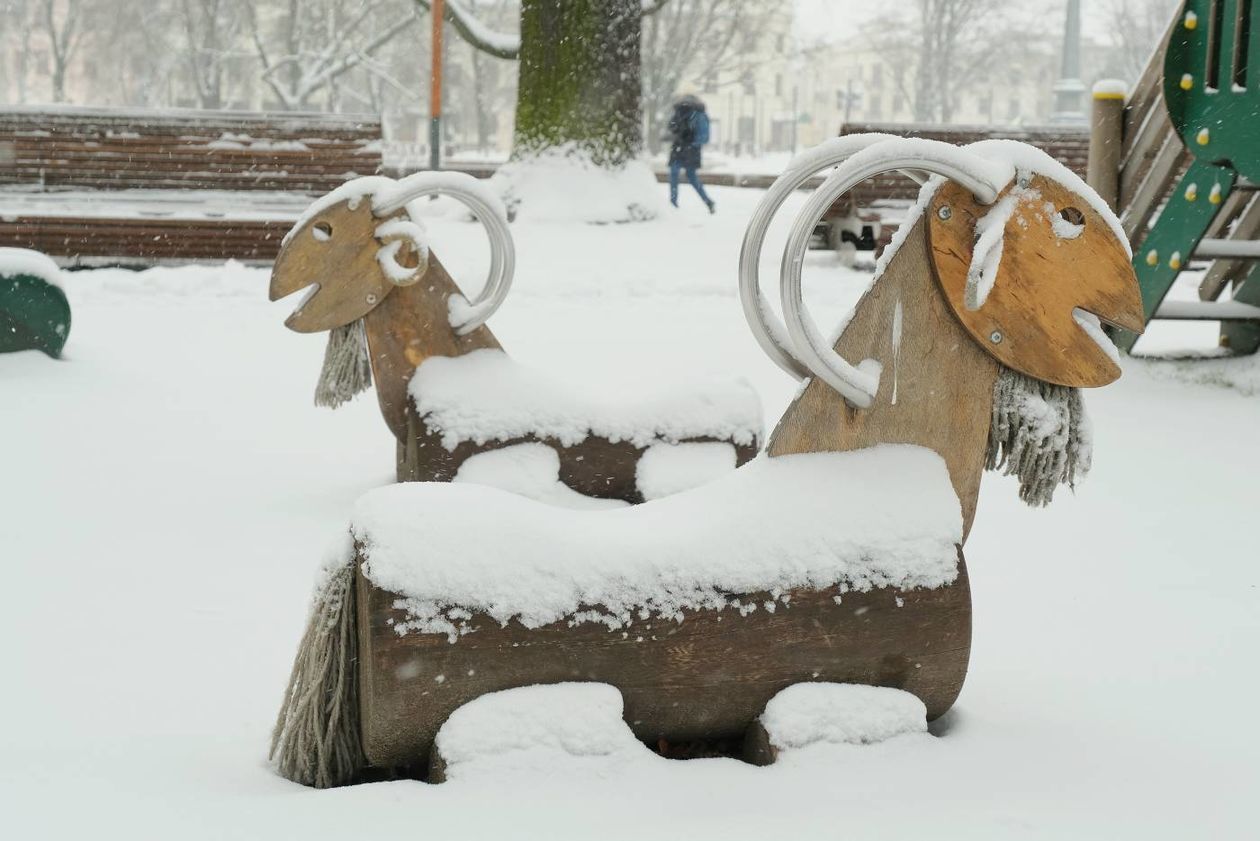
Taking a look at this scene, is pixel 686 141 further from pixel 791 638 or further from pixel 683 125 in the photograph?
pixel 791 638

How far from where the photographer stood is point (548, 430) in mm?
4312

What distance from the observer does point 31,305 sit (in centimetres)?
680

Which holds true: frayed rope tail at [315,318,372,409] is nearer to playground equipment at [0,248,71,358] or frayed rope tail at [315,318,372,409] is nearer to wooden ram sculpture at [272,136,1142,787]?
wooden ram sculpture at [272,136,1142,787]

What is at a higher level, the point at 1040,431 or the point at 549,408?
the point at 1040,431

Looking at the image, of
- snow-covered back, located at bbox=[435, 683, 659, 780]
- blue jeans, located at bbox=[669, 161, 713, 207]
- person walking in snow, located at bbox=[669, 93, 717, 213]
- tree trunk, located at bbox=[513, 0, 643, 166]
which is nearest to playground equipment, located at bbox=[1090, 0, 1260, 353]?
snow-covered back, located at bbox=[435, 683, 659, 780]

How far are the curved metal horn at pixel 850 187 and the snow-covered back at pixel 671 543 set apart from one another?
19cm

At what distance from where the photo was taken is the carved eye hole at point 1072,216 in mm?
2625

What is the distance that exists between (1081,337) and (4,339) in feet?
19.3

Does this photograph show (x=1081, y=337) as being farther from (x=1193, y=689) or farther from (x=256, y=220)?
(x=256, y=220)

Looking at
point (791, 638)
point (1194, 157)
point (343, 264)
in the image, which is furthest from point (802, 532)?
point (1194, 157)

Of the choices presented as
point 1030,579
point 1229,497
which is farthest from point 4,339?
point 1229,497

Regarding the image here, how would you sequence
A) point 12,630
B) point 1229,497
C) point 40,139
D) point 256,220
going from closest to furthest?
point 12,630
point 1229,497
point 256,220
point 40,139

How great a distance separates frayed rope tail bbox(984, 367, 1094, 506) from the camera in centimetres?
266

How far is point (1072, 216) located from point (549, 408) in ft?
6.89
